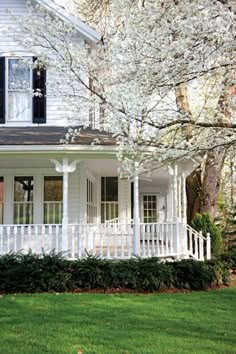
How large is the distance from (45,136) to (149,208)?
24.7ft

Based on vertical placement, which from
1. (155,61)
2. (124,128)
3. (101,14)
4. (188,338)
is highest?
(101,14)

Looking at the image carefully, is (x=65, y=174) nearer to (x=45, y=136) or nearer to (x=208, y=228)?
(x=45, y=136)

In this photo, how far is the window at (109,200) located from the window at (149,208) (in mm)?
3768

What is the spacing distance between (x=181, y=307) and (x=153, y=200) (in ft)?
33.2

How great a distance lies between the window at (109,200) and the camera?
14.4m

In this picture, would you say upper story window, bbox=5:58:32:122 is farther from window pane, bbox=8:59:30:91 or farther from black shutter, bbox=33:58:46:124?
black shutter, bbox=33:58:46:124

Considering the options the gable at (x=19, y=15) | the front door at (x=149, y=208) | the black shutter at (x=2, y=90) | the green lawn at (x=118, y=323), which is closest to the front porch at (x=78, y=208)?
the black shutter at (x=2, y=90)

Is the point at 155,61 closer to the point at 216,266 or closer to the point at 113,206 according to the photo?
the point at 216,266

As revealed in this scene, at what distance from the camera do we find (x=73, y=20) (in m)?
13.2

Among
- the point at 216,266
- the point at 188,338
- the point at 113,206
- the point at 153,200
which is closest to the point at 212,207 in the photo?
the point at 153,200

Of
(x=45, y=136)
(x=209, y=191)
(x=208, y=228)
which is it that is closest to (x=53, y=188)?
(x=45, y=136)

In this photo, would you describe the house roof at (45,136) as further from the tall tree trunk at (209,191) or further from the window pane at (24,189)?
the tall tree trunk at (209,191)

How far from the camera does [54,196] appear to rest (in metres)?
12.6

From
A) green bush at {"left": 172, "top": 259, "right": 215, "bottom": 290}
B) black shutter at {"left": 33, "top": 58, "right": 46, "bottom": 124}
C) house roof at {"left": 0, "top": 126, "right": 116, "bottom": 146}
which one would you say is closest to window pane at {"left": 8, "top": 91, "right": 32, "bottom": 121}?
black shutter at {"left": 33, "top": 58, "right": 46, "bottom": 124}
